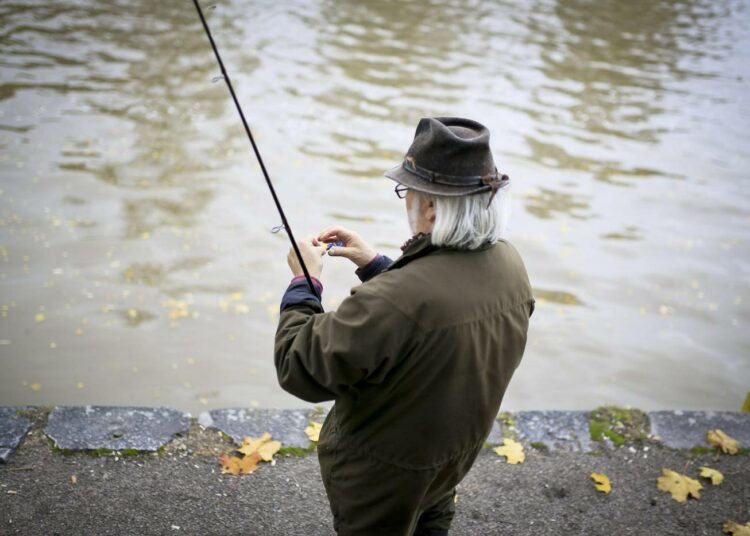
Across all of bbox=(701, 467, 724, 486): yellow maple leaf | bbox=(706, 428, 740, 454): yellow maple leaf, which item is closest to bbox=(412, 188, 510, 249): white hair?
bbox=(701, 467, 724, 486): yellow maple leaf

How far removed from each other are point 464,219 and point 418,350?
0.40 meters

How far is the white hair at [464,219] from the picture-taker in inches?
77.2

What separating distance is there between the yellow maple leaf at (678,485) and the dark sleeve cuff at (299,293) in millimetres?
2383

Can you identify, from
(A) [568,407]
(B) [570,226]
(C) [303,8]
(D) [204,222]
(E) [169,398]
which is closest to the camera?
(E) [169,398]

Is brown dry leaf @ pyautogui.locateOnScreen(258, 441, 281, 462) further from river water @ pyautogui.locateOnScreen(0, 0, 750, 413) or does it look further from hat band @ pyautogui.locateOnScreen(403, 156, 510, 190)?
hat band @ pyautogui.locateOnScreen(403, 156, 510, 190)

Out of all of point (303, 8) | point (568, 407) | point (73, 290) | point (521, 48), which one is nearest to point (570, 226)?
point (568, 407)

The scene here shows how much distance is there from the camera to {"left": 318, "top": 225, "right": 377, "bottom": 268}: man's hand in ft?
8.46

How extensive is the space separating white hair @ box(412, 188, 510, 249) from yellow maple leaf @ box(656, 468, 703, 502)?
2.37 metres

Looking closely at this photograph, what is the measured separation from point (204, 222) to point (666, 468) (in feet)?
15.9

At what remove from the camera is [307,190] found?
7766 mm

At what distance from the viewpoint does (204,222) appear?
689 cm

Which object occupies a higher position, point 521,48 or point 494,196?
point 494,196

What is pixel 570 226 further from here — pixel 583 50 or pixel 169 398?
pixel 583 50

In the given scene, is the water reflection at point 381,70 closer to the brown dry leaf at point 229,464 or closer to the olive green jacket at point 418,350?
the brown dry leaf at point 229,464
